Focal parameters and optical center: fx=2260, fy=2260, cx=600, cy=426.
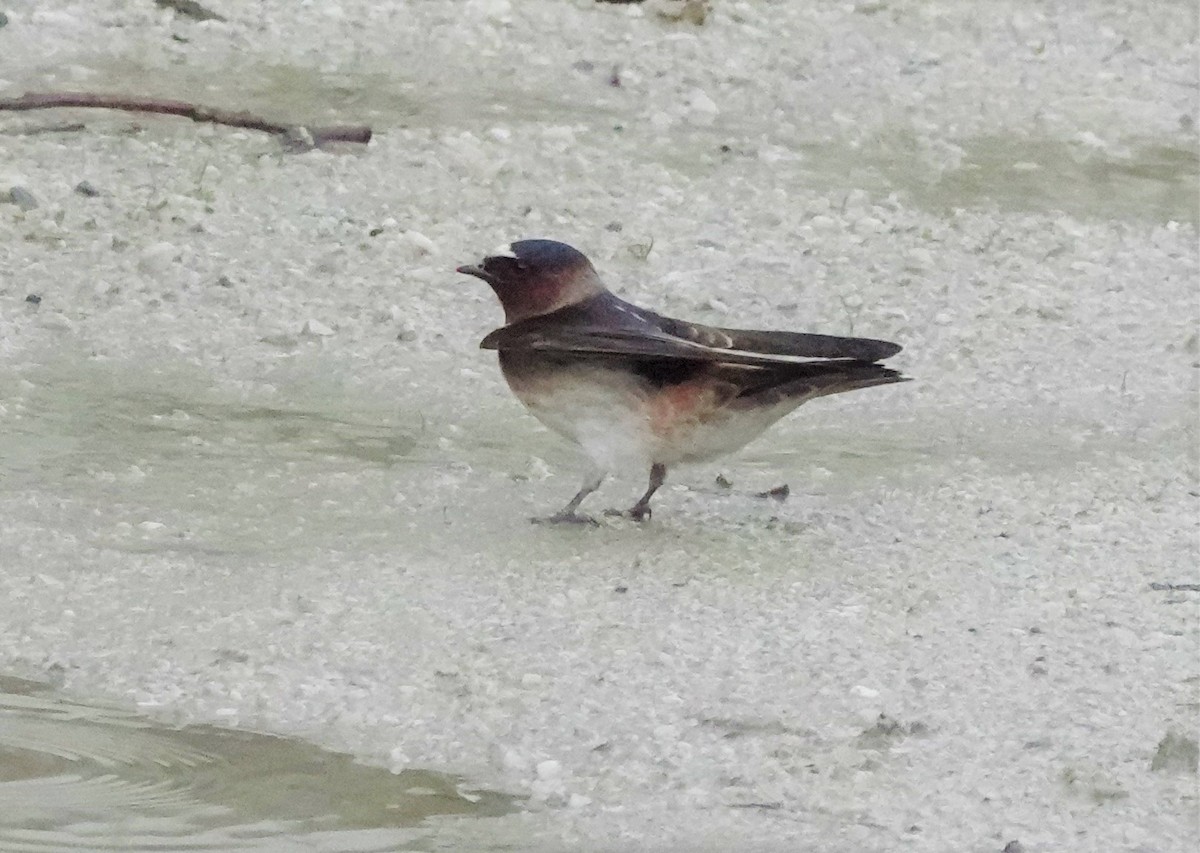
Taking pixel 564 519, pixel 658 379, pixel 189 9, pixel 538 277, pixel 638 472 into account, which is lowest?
pixel 564 519

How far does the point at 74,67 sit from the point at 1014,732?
5.05m

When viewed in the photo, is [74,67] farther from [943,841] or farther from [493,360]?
[943,841]

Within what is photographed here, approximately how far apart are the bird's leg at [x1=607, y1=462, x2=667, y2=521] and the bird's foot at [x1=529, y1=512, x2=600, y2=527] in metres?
0.14

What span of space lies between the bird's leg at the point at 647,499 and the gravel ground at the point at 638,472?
0.06 m

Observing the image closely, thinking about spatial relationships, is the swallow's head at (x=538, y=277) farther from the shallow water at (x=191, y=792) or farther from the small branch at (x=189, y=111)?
the small branch at (x=189, y=111)

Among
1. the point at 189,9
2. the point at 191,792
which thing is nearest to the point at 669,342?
the point at 191,792

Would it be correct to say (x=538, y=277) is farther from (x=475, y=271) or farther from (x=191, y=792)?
(x=191, y=792)

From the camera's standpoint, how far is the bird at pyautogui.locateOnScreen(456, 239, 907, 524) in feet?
15.9

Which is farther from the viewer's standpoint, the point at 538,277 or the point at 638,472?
the point at 538,277

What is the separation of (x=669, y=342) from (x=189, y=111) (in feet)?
9.17

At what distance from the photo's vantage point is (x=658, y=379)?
493 cm

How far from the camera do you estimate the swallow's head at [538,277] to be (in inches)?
207

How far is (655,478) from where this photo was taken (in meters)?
5.17

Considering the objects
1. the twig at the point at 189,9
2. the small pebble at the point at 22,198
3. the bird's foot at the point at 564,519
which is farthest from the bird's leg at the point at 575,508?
the twig at the point at 189,9
